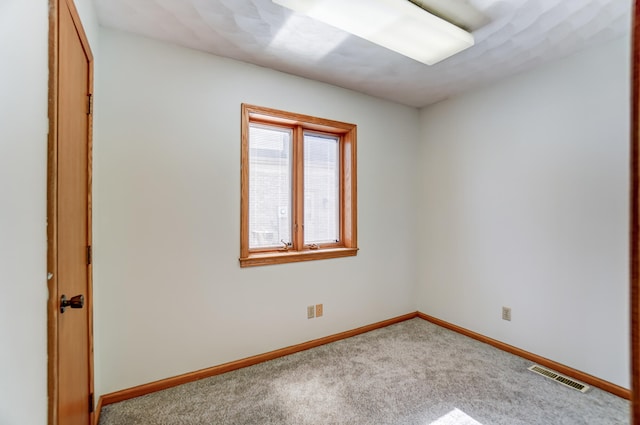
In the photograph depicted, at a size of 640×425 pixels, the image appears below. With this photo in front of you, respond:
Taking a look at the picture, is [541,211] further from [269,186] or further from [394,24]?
[269,186]

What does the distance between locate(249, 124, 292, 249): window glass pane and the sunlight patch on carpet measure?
1.83 meters

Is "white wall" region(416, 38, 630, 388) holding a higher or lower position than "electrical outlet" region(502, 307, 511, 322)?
higher

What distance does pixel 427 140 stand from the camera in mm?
3652

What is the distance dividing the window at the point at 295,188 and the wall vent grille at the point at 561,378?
185 centimetres

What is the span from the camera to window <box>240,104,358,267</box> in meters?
2.71

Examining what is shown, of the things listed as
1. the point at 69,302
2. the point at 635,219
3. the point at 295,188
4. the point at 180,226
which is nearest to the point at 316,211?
the point at 295,188

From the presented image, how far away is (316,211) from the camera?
10.4ft

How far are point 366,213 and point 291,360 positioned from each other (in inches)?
64.5

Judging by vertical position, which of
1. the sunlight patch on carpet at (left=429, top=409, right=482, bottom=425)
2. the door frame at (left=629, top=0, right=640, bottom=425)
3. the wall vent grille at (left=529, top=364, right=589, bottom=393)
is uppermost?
the door frame at (left=629, top=0, right=640, bottom=425)

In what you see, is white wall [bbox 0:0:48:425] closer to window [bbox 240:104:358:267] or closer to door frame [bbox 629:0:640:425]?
door frame [bbox 629:0:640:425]

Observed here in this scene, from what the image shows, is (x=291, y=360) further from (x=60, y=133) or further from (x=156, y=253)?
(x=60, y=133)

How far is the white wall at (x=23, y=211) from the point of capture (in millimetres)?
800

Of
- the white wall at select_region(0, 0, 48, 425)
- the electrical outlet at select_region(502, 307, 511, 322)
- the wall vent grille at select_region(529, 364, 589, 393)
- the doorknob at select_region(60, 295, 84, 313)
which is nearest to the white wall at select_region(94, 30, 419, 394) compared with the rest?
the doorknob at select_region(60, 295, 84, 313)

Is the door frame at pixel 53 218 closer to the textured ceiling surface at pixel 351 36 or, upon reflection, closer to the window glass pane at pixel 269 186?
the textured ceiling surface at pixel 351 36
